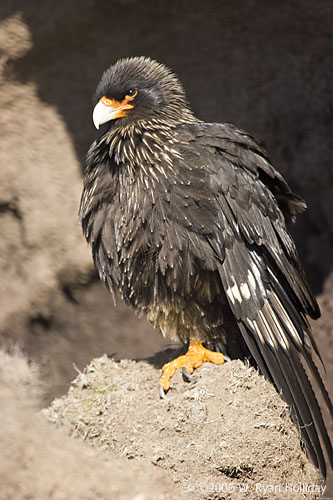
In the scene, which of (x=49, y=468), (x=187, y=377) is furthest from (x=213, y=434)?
(x=49, y=468)

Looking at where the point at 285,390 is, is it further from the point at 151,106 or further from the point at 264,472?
the point at 151,106

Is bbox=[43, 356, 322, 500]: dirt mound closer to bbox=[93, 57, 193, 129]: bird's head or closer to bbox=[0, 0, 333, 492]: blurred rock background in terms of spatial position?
bbox=[93, 57, 193, 129]: bird's head

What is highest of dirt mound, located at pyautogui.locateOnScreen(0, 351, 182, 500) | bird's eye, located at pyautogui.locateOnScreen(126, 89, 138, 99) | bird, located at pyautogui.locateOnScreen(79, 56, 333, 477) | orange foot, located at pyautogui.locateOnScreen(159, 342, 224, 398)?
bird's eye, located at pyautogui.locateOnScreen(126, 89, 138, 99)

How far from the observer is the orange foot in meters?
3.37

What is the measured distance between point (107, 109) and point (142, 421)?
1.79 meters

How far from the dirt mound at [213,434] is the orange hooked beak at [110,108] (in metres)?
1.54

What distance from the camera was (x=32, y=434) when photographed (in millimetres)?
2457

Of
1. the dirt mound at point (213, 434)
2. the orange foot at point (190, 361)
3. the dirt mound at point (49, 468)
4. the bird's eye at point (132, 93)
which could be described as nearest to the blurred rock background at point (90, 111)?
the bird's eye at point (132, 93)

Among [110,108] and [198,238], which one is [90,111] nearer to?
[110,108]

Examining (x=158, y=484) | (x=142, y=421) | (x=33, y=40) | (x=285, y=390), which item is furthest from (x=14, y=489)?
(x=33, y=40)

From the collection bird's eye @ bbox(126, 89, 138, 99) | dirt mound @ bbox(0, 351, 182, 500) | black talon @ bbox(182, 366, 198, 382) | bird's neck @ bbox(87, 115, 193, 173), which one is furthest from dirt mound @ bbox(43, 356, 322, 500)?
bird's eye @ bbox(126, 89, 138, 99)

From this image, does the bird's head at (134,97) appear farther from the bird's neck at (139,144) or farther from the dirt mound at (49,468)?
the dirt mound at (49,468)

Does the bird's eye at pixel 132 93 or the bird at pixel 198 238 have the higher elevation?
the bird's eye at pixel 132 93

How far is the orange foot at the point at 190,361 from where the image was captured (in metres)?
3.37
